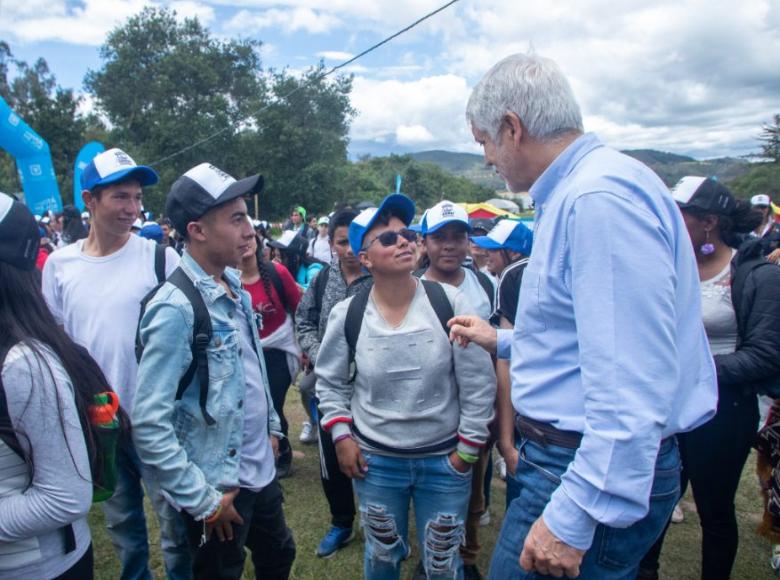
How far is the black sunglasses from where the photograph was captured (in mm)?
2567

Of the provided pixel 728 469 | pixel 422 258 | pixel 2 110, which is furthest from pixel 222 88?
pixel 728 469

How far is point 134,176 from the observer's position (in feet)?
9.89

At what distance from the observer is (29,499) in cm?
150

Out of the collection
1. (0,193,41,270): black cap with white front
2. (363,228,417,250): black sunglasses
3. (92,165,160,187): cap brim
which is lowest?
(363,228,417,250): black sunglasses

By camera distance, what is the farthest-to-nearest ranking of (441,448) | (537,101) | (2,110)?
(2,110)
(441,448)
(537,101)

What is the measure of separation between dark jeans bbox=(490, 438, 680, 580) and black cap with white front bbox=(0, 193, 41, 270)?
1633 mm

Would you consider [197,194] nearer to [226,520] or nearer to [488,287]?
[226,520]

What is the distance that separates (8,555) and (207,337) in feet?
2.82

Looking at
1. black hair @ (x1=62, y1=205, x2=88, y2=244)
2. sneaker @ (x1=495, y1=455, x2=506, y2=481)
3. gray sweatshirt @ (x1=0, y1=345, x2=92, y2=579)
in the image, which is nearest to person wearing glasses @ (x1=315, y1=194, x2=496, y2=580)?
gray sweatshirt @ (x1=0, y1=345, x2=92, y2=579)

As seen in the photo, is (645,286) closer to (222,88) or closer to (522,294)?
(522,294)

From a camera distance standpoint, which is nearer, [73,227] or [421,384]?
[421,384]

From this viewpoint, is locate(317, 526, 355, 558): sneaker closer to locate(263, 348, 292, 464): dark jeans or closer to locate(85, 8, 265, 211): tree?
locate(263, 348, 292, 464): dark jeans

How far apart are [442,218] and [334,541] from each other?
2288 millimetres

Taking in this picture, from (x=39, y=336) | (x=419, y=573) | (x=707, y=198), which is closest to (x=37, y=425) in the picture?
(x=39, y=336)
